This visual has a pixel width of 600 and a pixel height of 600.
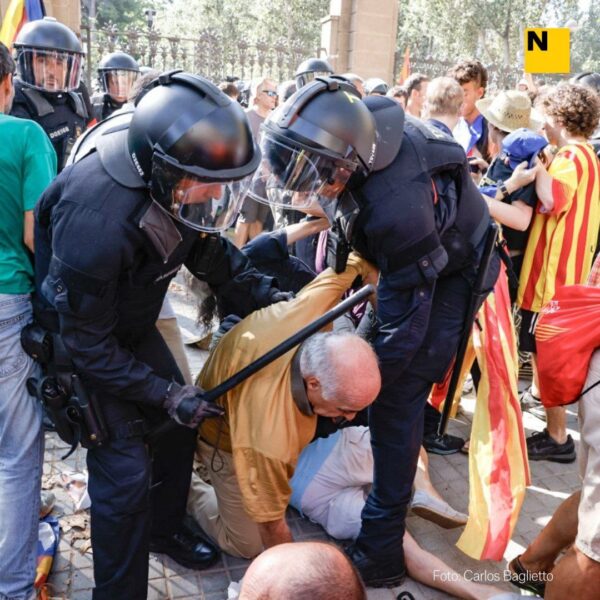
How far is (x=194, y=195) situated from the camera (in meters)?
1.98

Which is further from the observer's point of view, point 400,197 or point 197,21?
point 197,21

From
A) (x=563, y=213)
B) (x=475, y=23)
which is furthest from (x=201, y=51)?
(x=475, y=23)

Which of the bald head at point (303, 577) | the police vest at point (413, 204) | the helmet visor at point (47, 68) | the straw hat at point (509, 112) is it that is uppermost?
the helmet visor at point (47, 68)

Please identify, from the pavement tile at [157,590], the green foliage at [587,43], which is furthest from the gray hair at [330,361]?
the green foliage at [587,43]

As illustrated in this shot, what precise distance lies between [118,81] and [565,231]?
13.6 ft

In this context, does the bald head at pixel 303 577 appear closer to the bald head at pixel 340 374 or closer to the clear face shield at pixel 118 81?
the bald head at pixel 340 374

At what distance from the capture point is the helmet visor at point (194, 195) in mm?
1898

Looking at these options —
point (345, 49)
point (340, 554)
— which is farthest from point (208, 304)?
point (345, 49)

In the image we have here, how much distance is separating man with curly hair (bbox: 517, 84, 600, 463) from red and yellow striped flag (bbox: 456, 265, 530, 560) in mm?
766

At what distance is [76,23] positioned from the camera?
391 inches

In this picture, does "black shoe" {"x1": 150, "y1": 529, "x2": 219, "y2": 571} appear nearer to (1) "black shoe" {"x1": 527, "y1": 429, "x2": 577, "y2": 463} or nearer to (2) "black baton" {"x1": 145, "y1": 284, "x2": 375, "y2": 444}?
(2) "black baton" {"x1": 145, "y1": 284, "x2": 375, "y2": 444}

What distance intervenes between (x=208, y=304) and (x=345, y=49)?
994 cm

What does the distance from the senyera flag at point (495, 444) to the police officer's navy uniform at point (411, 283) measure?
368 millimetres

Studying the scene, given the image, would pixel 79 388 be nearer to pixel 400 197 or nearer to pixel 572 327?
pixel 400 197
